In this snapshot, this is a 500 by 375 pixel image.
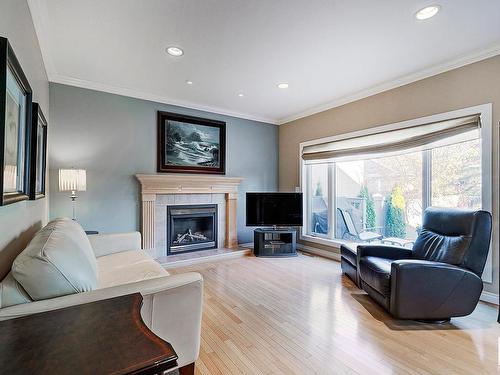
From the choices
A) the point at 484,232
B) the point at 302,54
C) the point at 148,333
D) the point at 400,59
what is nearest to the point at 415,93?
the point at 400,59

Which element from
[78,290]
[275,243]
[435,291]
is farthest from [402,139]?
[78,290]

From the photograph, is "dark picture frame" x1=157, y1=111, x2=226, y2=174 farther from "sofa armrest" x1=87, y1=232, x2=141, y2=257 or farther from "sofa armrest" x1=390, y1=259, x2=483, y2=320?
"sofa armrest" x1=390, y1=259, x2=483, y2=320

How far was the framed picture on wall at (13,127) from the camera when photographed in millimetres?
1225

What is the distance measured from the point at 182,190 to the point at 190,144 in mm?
806

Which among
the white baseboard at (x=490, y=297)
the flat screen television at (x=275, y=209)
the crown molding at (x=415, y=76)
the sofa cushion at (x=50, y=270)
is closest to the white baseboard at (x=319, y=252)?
the flat screen television at (x=275, y=209)

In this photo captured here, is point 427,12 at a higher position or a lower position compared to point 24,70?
higher

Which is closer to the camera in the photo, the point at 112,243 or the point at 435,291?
the point at 435,291

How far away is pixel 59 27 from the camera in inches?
93.3

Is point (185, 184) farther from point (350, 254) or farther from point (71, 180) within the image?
point (350, 254)

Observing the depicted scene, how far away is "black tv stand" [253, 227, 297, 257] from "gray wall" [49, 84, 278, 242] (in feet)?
6.57

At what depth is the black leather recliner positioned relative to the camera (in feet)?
7.36

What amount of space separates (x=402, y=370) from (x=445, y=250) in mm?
1341

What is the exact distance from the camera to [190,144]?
14.6 ft

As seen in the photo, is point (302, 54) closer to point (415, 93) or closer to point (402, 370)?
point (415, 93)
